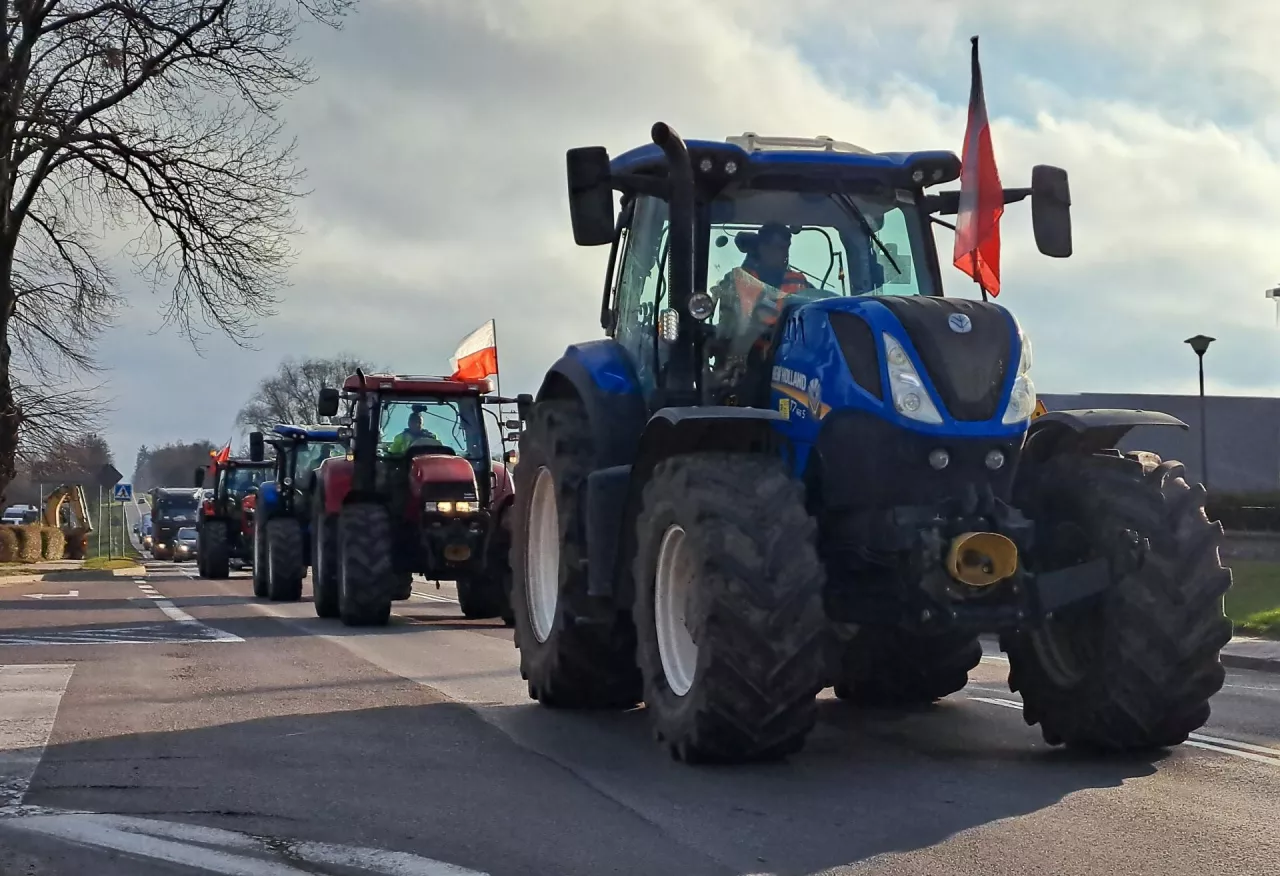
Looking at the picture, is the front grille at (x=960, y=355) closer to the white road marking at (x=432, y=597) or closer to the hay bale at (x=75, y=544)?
the white road marking at (x=432, y=597)

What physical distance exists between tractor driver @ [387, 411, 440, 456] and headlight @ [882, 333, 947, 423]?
12.9 m

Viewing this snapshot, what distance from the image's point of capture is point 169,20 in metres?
30.4

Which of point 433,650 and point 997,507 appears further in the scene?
point 433,650

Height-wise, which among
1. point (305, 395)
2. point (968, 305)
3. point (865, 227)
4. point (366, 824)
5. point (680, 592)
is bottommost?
point (366, 824)

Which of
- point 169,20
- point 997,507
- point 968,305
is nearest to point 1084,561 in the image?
point 997,507

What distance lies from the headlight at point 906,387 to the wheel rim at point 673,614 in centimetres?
113

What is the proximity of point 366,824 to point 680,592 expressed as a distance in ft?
6.98

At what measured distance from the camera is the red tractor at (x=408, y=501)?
17859mm

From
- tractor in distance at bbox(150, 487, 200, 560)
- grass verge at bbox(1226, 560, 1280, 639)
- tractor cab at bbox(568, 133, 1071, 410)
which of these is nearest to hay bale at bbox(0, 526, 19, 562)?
tractor in distance at bbox(150, 487, 200, 560)

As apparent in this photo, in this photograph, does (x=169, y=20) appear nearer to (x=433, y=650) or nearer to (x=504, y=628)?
(x=504, y=628)

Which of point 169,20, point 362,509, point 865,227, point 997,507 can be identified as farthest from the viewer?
point 169,20

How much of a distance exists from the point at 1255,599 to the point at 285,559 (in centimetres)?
1296

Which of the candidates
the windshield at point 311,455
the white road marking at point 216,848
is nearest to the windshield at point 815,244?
the white road marking at point 216,848

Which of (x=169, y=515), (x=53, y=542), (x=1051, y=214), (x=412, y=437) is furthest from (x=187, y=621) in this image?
(x=169, y=515)
